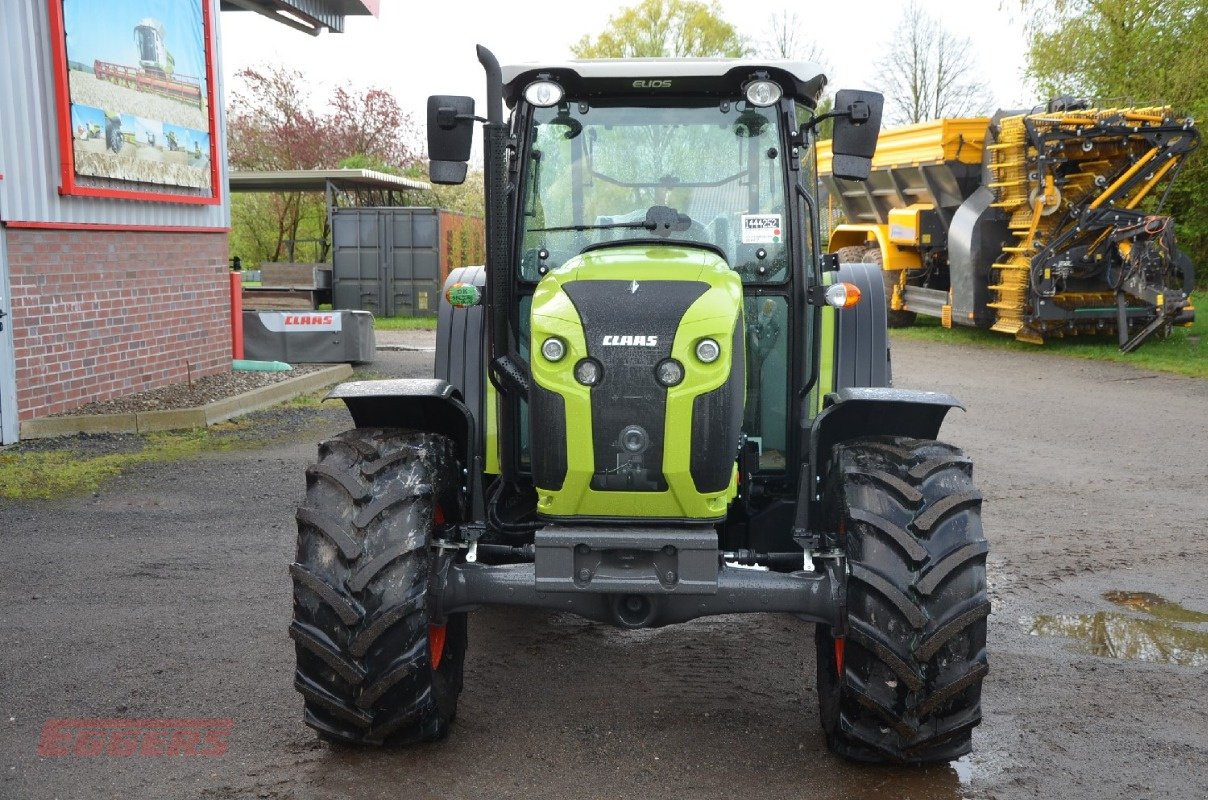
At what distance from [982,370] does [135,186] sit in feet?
31.3

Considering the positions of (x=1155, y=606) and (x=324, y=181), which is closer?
(x=1155, y=606)

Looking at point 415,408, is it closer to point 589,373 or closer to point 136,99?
point 589,373

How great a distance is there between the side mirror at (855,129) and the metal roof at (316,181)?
18.1 m

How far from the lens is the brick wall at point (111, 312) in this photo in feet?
31.8

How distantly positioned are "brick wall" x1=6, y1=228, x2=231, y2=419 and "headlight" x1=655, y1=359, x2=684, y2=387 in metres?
7.30

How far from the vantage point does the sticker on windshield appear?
15.3 feet

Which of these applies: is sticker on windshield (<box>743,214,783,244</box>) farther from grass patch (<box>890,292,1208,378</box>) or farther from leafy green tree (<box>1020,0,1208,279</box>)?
leafy green tree (<box>1020,0,1208,279</box>)

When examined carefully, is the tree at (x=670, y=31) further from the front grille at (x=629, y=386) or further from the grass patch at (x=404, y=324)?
the front grille at (x=629, y=386)

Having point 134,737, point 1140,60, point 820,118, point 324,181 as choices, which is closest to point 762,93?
point 820,118

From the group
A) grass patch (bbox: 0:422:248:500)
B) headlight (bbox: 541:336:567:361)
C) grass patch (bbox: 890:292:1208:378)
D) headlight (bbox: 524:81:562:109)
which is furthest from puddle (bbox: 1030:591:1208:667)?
grass patch (bbox: 890:292:1208:378)

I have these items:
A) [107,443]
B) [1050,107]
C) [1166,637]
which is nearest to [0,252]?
[107,443]

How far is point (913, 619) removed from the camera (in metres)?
3.69

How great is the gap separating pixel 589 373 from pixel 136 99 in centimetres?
875

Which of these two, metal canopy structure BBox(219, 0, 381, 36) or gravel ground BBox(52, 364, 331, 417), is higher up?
metal canopy structure BBox(219, 0, 381, 36)
